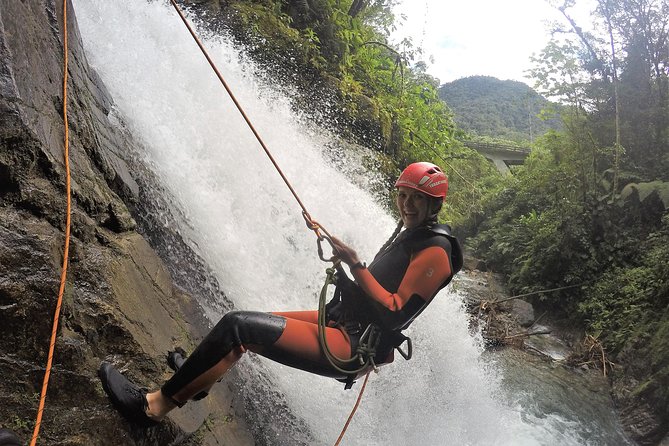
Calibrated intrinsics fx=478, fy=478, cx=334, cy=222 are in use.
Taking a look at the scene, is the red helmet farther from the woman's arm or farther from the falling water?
the falling water

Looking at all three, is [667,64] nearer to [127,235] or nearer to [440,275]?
[440,275]

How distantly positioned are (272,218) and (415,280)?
3.05 m

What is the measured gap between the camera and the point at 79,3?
5.89m

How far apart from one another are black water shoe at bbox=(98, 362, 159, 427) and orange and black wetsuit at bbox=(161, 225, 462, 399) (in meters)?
0.14

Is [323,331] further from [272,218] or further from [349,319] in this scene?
[272,218]

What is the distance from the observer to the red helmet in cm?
270

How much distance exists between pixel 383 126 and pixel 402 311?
741cm

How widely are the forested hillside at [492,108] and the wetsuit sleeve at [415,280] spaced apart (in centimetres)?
4211

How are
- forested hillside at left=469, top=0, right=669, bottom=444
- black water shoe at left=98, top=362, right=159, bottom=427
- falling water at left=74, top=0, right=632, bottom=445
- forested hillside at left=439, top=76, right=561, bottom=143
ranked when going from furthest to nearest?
forested hillside at left=439, top=76, right=561, bottom=143 → forested hillside at left=469, top=0, right=669, bottom=444 → falling water at left=74, top=0, right=632, bottom=445 → black water shoe at left=98, top=362, right=159, bottom=427

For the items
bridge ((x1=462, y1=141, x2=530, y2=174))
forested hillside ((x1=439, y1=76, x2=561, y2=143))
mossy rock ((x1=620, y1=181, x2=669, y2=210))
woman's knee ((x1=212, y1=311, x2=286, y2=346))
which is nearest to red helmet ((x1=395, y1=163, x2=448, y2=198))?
woman's knee ((x1=212, y1=311, x2=286, y2=346))

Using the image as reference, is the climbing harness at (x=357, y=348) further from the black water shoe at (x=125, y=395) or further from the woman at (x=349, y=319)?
the black water shoe at (x=125, y=395)

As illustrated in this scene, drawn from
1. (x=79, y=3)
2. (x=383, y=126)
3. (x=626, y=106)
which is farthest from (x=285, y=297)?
(x=626, y=106)

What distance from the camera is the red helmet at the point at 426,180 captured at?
8.84 feet

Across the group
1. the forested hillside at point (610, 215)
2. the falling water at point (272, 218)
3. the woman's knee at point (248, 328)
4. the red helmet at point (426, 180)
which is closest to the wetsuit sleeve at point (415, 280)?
the red helmet at point (426, 180)
